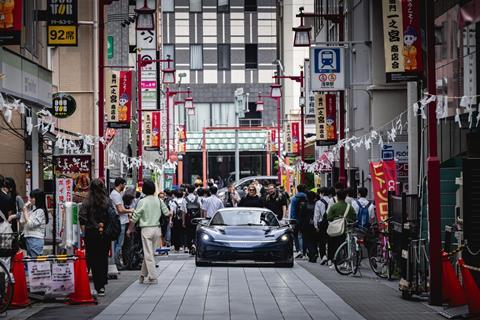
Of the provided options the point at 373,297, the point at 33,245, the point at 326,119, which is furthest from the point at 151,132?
the point at 373,297

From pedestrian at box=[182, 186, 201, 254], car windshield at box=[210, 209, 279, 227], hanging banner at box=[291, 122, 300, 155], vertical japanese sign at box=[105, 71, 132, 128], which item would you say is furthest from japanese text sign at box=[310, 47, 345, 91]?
hanging banner at box=[291, 122, 300, 155]

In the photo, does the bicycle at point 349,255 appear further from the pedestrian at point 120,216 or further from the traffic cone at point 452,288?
the traffic cone at point 452,288

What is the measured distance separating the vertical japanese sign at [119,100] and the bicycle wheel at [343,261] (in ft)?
54.6

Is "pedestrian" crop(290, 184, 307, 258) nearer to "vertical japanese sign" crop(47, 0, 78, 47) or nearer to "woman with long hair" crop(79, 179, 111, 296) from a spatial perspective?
"vertical japanese sign" crop(47, 0, 78, 47)

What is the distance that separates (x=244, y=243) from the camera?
24016 millimetres

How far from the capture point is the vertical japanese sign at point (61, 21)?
27.2 meters

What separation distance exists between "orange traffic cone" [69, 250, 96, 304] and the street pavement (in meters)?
0.56

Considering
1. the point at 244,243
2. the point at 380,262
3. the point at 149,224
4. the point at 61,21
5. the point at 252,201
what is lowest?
the point at 380,262

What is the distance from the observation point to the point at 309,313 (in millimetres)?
15094

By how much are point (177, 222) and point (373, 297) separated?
1506 centimetres

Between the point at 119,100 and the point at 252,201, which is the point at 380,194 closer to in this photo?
the point at 252,201

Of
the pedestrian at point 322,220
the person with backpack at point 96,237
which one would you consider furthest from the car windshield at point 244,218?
the person with backpack at point 96,237

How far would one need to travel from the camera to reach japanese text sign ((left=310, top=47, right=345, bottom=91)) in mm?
32594

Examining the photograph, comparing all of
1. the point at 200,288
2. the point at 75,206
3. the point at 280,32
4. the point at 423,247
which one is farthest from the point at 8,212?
the point at 280,32
